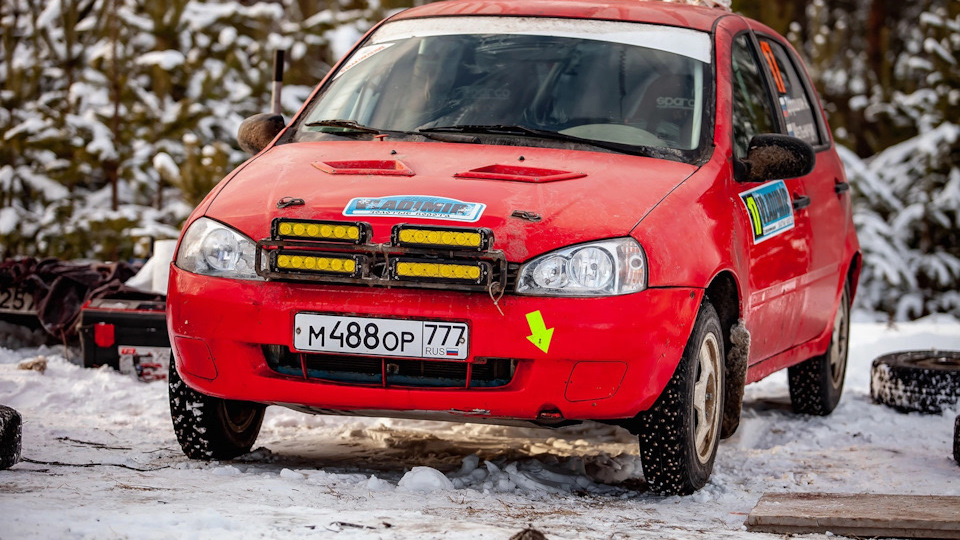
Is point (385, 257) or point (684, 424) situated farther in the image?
point (684, 424)

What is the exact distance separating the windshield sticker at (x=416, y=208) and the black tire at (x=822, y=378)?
10.4 feet

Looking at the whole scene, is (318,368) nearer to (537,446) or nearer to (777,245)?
(537,446)

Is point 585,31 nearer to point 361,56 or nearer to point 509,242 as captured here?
point 361,56

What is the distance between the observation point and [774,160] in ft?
16.6

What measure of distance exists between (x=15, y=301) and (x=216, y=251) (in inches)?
138

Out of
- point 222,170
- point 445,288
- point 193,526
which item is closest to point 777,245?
point 445,288

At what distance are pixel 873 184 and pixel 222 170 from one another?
757 centimetres

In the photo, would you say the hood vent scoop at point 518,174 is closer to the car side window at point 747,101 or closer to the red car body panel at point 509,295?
the red car body panel at point 509,295

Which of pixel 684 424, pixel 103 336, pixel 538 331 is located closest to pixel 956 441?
pixel 684 424

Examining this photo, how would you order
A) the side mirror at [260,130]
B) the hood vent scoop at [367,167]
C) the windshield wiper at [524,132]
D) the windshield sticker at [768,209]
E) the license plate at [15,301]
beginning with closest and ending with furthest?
the hood vent scoop at [367,167] → the windshield wiper at [524,132] → the windshield sticker at [768,209] → the side mirror at [260,130] → the license plate at [15,301]

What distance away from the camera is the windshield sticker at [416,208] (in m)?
4.11

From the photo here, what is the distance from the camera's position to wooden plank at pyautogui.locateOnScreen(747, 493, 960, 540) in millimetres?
3896

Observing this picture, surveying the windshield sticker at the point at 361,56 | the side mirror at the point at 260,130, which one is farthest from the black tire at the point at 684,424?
the side mirror at the point at 260,130

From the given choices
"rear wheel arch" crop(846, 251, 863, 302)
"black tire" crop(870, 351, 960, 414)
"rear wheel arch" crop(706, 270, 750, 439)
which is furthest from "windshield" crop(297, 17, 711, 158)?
"black tire" crop(870, 351, 960, 414)
